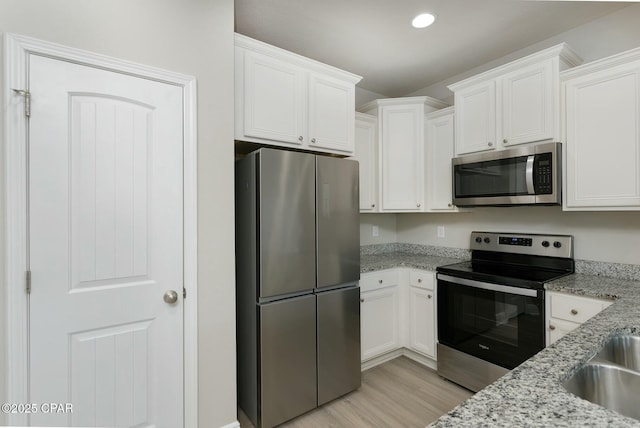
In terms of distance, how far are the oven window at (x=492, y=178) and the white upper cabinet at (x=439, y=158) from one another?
0.17 m

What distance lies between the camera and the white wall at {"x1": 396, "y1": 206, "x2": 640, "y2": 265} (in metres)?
2.09

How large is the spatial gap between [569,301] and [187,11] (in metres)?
2.73

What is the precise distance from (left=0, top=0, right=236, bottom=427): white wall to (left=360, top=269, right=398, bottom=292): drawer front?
1.13m

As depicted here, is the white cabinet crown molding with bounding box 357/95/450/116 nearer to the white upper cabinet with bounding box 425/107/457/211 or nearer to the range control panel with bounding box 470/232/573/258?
the white upper cabinet with bounding box 425/107/457/211

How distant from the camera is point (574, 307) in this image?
1.80m

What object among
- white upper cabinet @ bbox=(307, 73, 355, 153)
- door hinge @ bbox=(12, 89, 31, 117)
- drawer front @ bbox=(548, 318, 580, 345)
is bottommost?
drawer front @ bbox=(548, 318, 580, 345)

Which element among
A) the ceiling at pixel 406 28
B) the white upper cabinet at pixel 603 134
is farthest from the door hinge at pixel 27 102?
the white upper cabinet at pixel 603 134

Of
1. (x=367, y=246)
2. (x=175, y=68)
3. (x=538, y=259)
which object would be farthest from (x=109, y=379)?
(x=538, y=259)

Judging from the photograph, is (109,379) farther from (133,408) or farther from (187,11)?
(187,11)

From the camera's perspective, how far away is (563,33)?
239 cm

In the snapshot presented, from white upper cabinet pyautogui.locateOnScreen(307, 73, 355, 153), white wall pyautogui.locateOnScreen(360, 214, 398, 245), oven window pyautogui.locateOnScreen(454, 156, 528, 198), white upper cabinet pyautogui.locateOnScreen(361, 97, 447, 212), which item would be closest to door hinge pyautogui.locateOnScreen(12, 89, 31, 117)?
white upper cabinet pyautogui.locateOnScreen(307, 73, 355, 153)

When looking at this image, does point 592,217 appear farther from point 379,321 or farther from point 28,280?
point 28,280

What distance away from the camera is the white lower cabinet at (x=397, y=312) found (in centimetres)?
258

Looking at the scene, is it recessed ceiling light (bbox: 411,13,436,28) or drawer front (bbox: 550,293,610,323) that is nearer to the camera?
drawer front (bbox: 550,293,610,323)
